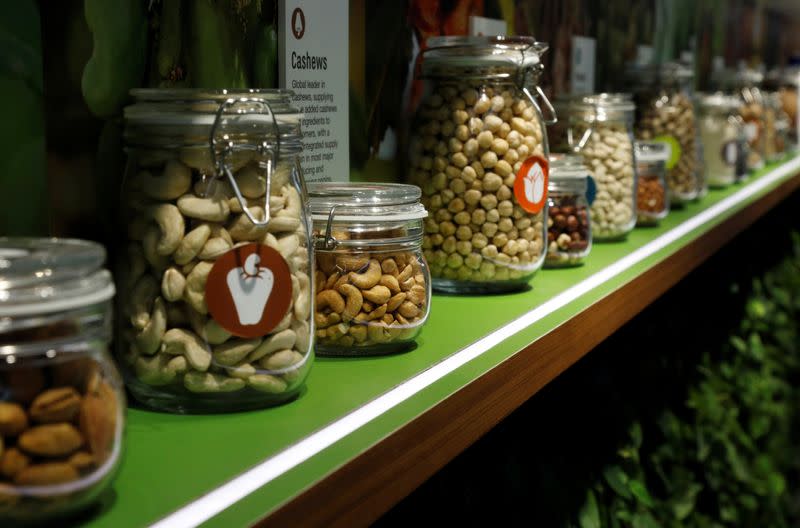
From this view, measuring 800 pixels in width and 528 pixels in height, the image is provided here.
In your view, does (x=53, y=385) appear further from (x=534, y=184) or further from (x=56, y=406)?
(x=534, y=184)

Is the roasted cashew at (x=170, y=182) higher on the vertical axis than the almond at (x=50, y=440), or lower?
higher

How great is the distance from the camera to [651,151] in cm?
178

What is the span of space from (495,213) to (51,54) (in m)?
0.55

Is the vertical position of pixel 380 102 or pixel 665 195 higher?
pixel 380 102

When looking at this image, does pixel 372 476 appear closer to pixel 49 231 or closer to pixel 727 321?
pixel 49 231

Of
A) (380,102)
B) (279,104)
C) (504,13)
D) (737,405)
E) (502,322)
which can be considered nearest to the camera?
(279,104)

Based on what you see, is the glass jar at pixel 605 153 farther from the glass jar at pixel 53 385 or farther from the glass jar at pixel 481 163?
the glass jar at pixel 53 385

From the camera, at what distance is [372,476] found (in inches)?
25.0

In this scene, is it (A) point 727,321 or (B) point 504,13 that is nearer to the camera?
(B) point 504,13

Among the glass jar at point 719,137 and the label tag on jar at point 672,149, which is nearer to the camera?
the label tag on jar at point 672,149

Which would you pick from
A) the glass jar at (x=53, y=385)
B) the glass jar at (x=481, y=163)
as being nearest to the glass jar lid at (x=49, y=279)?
the glass jar at (x=53, y=385)

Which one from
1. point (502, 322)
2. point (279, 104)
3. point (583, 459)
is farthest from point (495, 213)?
point (583, 459)

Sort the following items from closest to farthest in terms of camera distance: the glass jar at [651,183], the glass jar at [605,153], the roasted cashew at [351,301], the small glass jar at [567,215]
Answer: the roasted cashew at [351,301] → the small glass jar at [567,215] → the glass jar at [605,153] → the glass jar at [651,183]

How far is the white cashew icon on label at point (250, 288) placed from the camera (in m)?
0.69
